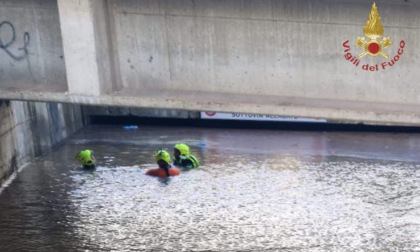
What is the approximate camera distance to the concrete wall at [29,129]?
85.4 ft

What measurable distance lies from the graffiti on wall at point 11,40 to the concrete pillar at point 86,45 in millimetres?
1879

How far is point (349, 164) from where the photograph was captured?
2878 cm

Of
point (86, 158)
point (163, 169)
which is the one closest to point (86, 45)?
point (163, 169)

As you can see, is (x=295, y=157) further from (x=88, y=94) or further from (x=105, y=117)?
(x=88, y=94)

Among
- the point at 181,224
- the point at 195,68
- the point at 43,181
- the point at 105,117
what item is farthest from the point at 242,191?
the point at 105,117

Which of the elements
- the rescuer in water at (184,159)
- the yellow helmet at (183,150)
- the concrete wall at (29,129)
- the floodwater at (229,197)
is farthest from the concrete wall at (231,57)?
the yellow helmet at (183,150)

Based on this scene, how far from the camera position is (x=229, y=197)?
25.1 metres

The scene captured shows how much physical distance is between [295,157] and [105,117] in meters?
9.95

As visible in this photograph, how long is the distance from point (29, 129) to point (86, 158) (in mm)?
2417

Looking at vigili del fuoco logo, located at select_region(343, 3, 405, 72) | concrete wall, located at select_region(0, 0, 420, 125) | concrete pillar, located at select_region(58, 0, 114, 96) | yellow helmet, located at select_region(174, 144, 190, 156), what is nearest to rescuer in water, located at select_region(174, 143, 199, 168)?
yellow helmet, located at select_region(174, 144, 190, 156)

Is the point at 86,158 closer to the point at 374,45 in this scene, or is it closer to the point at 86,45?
the point at 86,45

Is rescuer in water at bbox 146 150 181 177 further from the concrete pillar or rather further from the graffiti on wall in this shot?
the concrete pillar

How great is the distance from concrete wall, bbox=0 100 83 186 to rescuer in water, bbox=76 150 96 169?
2057 millimetres

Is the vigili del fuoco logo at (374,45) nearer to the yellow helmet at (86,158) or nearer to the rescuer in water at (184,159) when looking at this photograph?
the rescuer in water at (184,159)
